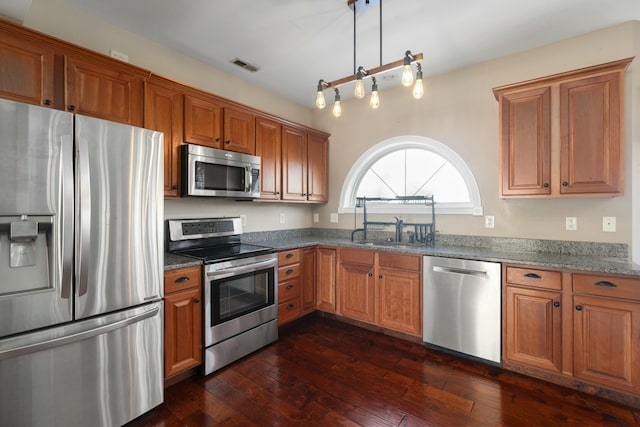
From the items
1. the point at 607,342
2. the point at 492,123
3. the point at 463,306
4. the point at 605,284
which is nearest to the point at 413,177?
the point at 492,123

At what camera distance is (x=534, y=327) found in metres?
2.22

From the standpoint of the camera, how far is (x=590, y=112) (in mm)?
2195

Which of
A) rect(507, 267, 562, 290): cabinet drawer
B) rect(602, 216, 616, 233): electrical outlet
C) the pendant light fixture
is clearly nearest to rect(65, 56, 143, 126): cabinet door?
the pendant light fixture

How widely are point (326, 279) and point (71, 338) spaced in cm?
234

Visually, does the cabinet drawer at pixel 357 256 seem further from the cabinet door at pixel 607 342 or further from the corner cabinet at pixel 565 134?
the cabinet door at pixel 607 342

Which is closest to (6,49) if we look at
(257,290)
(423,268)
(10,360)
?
(10,360)

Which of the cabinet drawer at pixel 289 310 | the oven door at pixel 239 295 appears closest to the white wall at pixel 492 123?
the cabinet drawer at pixel 289 310

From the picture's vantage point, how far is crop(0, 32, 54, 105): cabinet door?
1.63 metres

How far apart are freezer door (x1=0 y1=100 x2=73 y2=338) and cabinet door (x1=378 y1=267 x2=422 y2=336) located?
247 centimetres

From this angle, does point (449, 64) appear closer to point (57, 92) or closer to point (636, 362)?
point (636, 362)

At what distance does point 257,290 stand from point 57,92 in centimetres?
204

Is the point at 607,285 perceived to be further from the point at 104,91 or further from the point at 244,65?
the point at 104,91

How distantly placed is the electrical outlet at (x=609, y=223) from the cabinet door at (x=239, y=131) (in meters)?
3.21

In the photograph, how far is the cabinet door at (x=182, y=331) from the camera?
2.06 m
